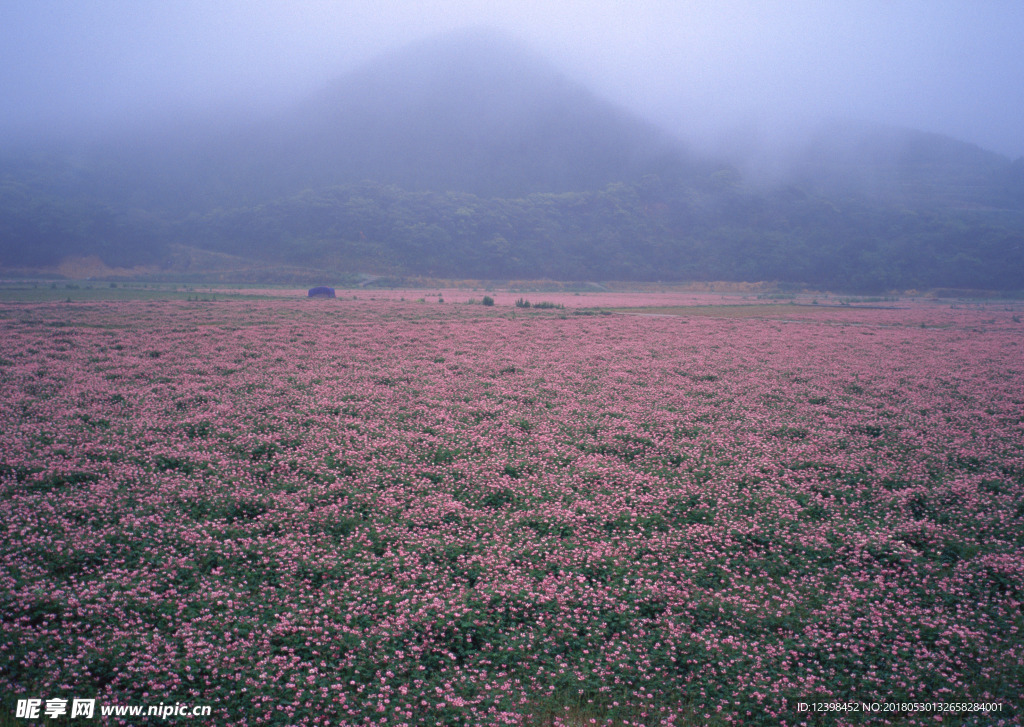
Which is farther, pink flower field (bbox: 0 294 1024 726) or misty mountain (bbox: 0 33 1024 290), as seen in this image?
misty mountain (bbox: 0 33 1024 290)

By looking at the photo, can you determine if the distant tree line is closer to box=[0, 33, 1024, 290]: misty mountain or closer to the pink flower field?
box=[0, 33, 1024, 290]: misty mountain

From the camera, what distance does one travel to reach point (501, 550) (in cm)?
849

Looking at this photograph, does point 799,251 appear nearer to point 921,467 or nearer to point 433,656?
point 921,467

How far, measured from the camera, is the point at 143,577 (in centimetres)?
731

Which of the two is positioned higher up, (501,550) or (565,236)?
(565,236)

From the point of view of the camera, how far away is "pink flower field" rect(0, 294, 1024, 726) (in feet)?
19.7

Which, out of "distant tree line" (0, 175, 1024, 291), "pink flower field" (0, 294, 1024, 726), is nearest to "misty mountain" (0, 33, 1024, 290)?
"distant tree line" (0, 175, 1024, 291)

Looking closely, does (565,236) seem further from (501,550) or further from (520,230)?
(501,550)

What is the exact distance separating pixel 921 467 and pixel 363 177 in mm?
204740

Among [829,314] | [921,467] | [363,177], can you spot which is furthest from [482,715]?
[363,177]

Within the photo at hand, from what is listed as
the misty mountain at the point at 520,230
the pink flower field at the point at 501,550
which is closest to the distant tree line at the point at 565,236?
the misty mountain at the point at 520,230

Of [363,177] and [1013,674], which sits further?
[363,177]

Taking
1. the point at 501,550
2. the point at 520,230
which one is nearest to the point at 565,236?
the point at 520,230

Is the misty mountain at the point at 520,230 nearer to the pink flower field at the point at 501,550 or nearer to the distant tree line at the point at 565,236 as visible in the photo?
the distant tree line at the point at 565,236
